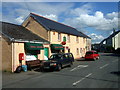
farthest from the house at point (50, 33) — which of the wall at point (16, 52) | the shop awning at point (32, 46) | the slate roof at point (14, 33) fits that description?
the wall at point (16, 52)

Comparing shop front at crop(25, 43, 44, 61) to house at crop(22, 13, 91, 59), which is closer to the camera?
shop front at crop(25, 43, 44, 61)

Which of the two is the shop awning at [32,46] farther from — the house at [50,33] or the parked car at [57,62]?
the house at [50,33]

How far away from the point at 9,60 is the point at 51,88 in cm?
833

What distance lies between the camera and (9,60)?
15570 millimetres

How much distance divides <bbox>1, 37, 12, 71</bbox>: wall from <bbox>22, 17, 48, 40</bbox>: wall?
26.0 ft

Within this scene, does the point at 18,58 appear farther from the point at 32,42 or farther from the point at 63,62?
the point at 63,62

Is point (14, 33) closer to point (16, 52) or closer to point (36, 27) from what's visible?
point (16, 52)

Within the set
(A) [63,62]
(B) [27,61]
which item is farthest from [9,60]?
(A) [63,62]

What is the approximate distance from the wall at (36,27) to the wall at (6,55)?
7913 millimetres

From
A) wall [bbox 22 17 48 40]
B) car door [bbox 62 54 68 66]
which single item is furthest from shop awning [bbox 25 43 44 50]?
wall [bbox 22 17 48 40]

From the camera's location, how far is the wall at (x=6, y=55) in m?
15.5

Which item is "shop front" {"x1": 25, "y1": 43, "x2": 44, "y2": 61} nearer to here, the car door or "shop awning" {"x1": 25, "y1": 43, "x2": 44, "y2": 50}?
"shop awning" {"x1": 25, "y1": 43, "x2": 44, "y2": 50}

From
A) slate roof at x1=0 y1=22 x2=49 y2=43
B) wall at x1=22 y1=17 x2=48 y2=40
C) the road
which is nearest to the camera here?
the road

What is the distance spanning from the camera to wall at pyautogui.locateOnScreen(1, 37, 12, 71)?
51.0 feet
